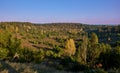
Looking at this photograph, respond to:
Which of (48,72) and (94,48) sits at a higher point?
(48,72)

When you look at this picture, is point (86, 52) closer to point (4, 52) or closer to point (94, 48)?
point (94, 48)

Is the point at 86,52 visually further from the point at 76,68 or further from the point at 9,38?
the point at 76,68

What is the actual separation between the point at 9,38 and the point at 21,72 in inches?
1423

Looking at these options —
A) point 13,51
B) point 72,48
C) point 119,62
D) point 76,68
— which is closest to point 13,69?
point 76,68

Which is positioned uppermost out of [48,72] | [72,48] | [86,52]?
[48,72]

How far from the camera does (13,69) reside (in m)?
11.9

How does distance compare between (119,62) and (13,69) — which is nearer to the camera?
(13,69)

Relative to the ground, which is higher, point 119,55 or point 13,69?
point 13,69

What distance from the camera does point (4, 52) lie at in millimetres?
39562

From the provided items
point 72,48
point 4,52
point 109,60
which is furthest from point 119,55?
point 72,48

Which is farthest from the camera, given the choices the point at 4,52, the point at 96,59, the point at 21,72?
the point at 96,59

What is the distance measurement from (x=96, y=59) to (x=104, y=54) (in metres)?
2.10

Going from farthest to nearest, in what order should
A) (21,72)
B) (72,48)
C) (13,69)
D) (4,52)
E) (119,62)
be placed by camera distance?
(72,48) → (4,52) → (119,62) → (13,69) → (21,72)

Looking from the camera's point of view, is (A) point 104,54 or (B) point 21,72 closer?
(B) point 21,72
